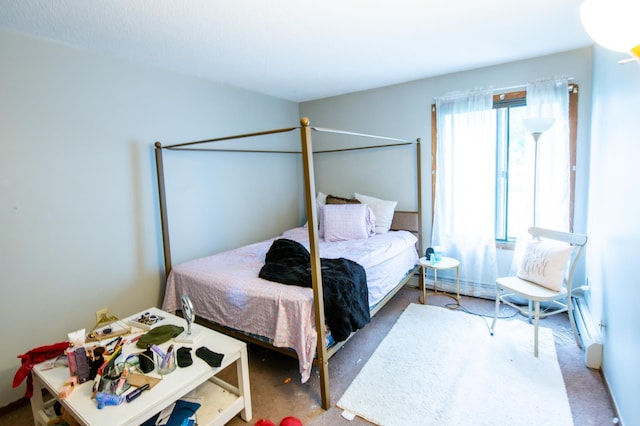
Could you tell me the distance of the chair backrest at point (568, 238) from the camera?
236 cm

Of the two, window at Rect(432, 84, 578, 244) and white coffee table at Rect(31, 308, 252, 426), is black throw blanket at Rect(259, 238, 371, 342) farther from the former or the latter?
window at Rect(432, 84, 578, 244)

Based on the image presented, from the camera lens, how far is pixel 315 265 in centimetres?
185

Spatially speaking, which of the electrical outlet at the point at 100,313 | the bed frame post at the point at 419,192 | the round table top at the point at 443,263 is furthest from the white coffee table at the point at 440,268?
the electrical outlet at the point at 100,313

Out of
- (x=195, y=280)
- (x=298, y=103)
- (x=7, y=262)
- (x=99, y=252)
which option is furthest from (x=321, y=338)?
(x=298, y=103)

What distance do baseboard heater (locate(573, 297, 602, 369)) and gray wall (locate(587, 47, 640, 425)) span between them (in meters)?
0.07

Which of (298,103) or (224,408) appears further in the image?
(298,103)

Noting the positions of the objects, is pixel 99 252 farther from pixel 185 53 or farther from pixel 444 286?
pixel 444 286

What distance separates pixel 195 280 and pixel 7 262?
1122 millimetres

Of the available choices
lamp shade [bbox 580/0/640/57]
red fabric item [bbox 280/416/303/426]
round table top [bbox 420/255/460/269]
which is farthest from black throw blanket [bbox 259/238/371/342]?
lamp shade [bbox 580/0/640/57]

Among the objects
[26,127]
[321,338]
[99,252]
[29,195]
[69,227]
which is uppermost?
[26,127]

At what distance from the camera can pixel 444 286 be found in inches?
142

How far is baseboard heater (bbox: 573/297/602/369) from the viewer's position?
2.13 meters

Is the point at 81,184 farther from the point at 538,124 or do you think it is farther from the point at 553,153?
the point at 553,153

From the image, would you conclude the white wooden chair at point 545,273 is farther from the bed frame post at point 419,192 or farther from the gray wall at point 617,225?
the bed frame post at point 419,192
